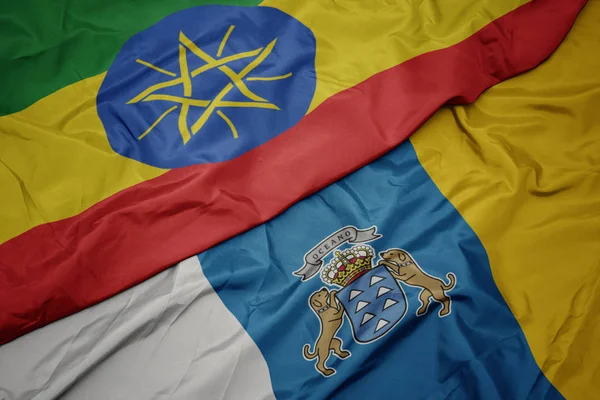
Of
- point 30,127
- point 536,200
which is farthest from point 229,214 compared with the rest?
point 536,200

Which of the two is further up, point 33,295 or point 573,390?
point 33,295

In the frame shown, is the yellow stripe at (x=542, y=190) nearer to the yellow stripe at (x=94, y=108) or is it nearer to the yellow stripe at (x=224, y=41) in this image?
the yellow stripe at (x=94, y=108)

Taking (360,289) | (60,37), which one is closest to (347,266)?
(360,289)

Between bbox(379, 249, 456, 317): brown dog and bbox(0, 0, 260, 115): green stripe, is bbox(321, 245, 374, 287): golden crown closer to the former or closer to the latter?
bbox(379, 249, 456, 317): brown dog

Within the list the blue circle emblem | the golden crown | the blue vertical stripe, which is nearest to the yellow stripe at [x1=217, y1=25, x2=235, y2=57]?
the blue circle emblem

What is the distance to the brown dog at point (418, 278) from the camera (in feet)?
3.05

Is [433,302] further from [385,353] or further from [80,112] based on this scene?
[80,112]

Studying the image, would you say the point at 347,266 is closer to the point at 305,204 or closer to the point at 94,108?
the point at 305,204

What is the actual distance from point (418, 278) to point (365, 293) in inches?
3.8

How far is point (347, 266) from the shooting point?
96 centimetres

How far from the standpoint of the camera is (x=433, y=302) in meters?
0.93

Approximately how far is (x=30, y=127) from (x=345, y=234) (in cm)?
64

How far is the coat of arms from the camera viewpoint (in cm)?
90

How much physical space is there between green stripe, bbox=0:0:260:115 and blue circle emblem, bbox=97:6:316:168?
35 mm
